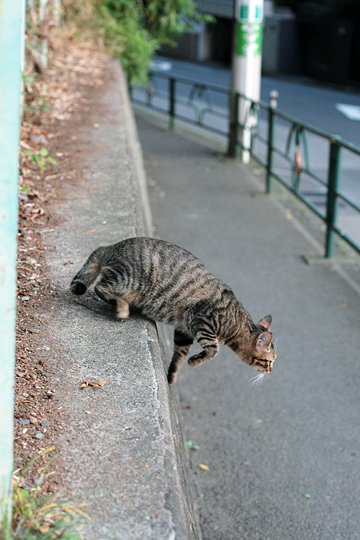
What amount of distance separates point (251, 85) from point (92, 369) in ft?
39.6

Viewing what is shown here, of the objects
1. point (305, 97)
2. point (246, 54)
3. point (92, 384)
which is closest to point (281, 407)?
point (92, 384)

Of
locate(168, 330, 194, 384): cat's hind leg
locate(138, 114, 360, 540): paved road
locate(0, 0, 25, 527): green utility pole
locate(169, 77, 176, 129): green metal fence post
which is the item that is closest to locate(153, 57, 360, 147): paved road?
locate(169, 77, 176, 129): green metal fence post

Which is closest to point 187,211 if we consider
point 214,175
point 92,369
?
point 214,175

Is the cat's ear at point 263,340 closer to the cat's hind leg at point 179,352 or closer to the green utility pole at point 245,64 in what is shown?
the cat's hind leg at point 179,352

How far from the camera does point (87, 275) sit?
4.77 m

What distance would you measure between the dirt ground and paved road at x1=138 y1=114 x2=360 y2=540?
146 cm

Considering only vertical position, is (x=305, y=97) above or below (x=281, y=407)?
above

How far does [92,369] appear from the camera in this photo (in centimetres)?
398

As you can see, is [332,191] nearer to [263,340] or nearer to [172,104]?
[263,340]

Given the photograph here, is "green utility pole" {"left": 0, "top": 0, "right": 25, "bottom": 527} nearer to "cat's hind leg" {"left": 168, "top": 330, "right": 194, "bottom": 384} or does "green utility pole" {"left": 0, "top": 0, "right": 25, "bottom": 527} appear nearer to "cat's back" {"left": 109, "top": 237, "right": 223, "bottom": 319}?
"cat's back" {"left": 109, "top": 237, "right": 223, "bottom": 319}

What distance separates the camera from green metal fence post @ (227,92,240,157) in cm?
1538

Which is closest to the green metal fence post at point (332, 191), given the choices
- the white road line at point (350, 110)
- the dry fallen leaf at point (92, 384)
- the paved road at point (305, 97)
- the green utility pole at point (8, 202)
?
the dry fallen leaf at point (92, 384)

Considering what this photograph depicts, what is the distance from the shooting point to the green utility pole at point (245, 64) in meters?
15.0

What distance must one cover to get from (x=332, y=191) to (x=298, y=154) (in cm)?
219
